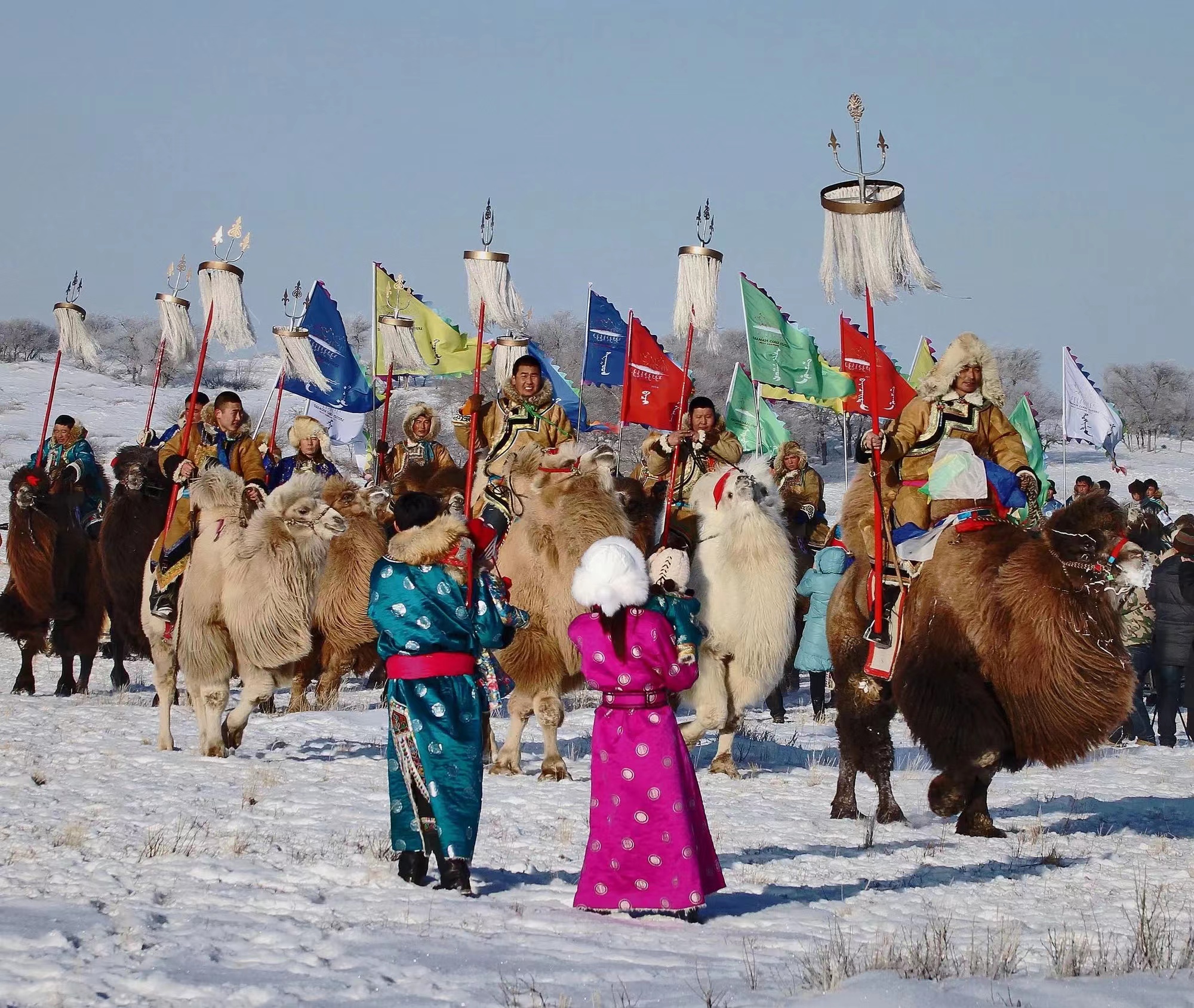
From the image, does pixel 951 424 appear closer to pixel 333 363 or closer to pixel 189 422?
pixel 189 422

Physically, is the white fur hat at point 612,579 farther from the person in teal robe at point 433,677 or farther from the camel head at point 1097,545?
the camel head at point 1097,545

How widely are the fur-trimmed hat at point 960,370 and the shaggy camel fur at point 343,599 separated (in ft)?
16.2

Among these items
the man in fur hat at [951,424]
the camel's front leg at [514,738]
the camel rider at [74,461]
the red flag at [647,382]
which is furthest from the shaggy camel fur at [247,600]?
the red flag at [647,382]

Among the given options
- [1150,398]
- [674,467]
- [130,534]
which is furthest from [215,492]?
[1150,398]

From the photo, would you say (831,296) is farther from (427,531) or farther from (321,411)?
(321,411)

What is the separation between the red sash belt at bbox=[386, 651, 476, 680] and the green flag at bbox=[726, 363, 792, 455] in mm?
17638

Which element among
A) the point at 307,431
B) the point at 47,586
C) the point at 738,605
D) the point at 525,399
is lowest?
the point at 738,605

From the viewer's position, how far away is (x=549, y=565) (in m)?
8.98

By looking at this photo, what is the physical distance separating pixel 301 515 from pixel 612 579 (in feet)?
12.3

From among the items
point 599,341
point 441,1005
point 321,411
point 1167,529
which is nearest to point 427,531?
point 441,1005

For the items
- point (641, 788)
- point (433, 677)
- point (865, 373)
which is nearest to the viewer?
point (641, 788)

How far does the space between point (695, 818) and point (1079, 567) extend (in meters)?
2.56

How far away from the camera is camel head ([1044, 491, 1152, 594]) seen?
6.91 meters

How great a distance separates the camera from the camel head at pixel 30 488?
44.6ft
